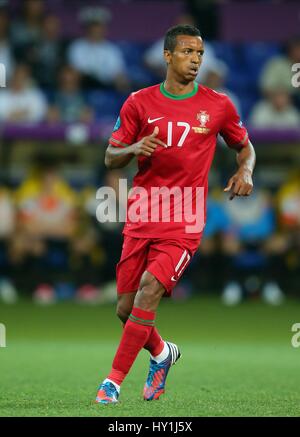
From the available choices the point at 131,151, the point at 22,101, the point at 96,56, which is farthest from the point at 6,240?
the point at 131,151

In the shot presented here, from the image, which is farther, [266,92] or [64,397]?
[266,92]

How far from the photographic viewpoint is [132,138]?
21.6ft

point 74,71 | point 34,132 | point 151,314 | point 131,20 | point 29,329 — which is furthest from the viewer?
point 131,20

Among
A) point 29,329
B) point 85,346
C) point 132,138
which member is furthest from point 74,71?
point 132,138

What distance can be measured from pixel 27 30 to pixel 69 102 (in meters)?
1.99

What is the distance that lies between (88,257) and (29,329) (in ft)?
9.16

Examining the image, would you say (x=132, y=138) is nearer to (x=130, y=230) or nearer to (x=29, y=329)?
(x=130, y=230)

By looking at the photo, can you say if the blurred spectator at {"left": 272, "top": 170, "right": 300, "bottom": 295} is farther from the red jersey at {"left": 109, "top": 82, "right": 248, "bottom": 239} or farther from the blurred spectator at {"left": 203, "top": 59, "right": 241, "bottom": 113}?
the red jersey at {"left": 109, "top": 82, "right": 248, "bottom": 239}

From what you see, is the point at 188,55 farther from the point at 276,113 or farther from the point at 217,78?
the point at 276,113

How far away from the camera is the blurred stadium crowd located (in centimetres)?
1424

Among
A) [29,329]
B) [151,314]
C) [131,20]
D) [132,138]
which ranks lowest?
[29,329]

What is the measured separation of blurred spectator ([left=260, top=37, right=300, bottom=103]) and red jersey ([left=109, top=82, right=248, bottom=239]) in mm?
8270

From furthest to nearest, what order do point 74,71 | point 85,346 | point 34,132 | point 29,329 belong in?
point 74,71 → point 34,132 → point 29,329 → point 85,346

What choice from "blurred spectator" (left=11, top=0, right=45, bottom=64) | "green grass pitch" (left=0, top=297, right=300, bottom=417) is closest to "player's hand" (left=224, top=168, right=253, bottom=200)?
"green grass pitch" (left=0, top=297, right=300, bottom=417)
